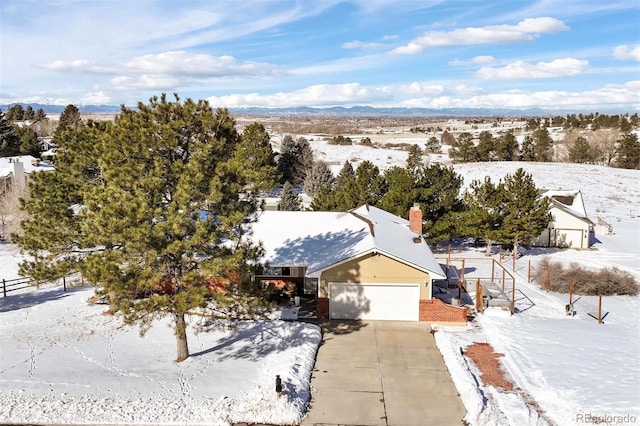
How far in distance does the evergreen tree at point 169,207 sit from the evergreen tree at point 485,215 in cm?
2003

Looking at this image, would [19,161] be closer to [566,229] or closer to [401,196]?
[401,196]

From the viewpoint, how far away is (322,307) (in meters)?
22.4

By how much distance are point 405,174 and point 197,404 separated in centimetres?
2192

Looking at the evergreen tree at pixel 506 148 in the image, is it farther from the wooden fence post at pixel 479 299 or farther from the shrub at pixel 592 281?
the wooden fence post at pixel 479 299

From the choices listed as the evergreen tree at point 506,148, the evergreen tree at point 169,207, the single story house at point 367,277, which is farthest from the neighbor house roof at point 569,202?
the evergreen tree at point 506,148

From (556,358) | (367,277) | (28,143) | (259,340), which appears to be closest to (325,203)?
(367,277)

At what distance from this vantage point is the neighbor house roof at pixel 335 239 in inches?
882

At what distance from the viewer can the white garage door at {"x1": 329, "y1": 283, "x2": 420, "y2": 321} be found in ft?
73.3

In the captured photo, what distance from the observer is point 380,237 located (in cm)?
2380

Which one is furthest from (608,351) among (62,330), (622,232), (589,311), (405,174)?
(622,232)

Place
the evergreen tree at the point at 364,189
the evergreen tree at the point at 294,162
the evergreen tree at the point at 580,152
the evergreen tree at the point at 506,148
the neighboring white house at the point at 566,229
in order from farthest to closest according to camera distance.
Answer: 1. the evergreen tree at the point at 506,148
2. the evergreen tree at the point at 580,152
3. the evergreen tree at the point at 294,162
4. the neighboring white house at the point at 566,229
5. the evergreen tree at the point at 364,189

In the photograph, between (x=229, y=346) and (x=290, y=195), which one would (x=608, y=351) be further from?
(x=290, y=195)

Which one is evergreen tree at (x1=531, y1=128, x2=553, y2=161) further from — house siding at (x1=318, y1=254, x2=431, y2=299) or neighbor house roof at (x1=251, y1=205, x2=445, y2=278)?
house siding at (x1=318, y1=254, x2=431, y2=299)

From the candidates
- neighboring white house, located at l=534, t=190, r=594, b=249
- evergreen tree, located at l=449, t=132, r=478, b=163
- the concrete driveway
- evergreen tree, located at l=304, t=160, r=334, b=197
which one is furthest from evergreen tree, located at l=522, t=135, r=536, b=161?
the concrete driveway
